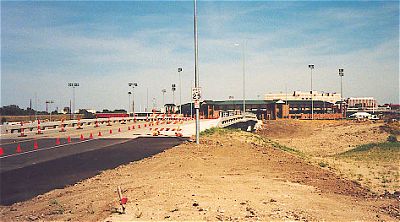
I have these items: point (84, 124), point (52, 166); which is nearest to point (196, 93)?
point (52, 166)

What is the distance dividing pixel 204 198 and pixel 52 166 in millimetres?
8838

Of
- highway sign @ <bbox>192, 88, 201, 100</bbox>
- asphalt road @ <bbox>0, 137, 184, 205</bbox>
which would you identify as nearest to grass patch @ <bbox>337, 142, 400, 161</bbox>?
highway sign @ <bbox>192, 88, 201, 100</bbox>

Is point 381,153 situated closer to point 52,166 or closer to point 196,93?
point 196,93

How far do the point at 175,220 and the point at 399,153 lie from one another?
27.4 m

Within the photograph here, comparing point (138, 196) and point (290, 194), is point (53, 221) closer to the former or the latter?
point (138, 196)

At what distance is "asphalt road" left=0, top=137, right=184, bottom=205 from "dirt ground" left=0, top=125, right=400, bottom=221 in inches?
30.7

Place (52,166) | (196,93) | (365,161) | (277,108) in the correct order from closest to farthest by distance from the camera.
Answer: (52,166) → (196,93) → (365,161) → (277,108)

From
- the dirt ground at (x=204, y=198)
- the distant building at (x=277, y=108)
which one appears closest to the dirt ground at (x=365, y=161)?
Answer: the dirt ground at (x=204, y=198)

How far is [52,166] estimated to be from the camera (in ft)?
52.3

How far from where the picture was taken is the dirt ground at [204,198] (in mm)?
8203

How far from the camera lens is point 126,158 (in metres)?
18.4

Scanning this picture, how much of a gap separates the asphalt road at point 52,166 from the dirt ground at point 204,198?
2.56 ft

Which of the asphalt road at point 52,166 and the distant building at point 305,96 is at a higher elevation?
the distant building at point 305,96

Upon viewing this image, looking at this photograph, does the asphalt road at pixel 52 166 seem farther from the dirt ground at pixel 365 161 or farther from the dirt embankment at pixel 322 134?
the dirt embankment at pixel 322 134
